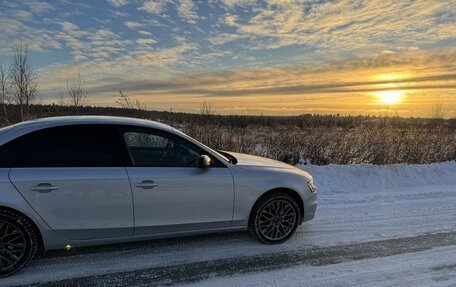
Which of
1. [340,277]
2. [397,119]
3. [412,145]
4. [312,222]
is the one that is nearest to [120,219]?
[340,277]

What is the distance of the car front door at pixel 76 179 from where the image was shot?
379 cm

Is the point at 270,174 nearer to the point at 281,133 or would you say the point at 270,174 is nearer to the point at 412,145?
the point at 281,133

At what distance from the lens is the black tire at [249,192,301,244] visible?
4844 millimetres

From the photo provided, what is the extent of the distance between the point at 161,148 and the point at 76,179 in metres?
1.09

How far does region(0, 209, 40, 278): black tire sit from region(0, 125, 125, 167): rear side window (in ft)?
1.91

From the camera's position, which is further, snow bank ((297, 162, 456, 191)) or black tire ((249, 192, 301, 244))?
snow bank ((297, 162, 456, 191))

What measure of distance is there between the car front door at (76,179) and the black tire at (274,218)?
1675 millimetres

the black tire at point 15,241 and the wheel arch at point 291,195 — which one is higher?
the wheel arch at point 291,195

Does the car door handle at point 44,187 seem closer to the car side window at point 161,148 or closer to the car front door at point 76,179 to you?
the car front door at point 76,179

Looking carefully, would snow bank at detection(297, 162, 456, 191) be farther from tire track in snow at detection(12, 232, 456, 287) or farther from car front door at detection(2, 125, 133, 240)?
car front door at detection(2, 125, 133, 240)

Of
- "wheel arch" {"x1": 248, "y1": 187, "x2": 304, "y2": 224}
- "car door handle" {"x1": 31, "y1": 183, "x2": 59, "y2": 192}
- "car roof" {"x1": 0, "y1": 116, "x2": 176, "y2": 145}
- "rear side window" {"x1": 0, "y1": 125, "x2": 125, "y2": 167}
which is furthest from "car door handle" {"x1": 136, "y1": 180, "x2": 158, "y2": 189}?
"wheel arch" {"x1": 248, "y1": 187, "x2": 304, "y2": 224}

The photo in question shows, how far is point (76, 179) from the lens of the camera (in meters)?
3.90

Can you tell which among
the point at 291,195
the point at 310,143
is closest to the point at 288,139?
the point at 310,143

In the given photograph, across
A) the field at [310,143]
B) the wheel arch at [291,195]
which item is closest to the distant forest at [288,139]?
the field at [310,143]
